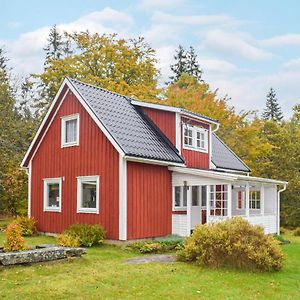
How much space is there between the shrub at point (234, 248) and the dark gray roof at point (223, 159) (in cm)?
1101

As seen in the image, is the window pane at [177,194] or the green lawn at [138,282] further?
the window pane at [177,194]

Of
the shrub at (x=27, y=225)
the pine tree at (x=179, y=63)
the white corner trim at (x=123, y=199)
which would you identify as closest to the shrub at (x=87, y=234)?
the white corner trim at (x=123, y=199)

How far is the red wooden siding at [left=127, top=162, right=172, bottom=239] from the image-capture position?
16.1 m

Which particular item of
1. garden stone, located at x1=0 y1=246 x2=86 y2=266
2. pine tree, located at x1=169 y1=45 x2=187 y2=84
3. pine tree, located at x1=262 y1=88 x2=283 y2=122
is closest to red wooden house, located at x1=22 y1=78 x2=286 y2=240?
garden stone, located at x1=0 y1=246 x2=86 y2=266

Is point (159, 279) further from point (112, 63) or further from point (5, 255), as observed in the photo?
point (112, 63)

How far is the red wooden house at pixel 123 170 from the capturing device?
1627 centimetres

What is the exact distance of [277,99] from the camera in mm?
62844

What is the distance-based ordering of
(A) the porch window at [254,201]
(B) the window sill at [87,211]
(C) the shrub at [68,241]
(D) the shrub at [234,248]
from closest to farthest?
(D) the shrub at [234,248] < (C) the shrub at [68,241] < (B) the window sill at [87,211] < (A) the porch window at [254,201]

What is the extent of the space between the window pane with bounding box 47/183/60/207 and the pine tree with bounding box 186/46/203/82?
36415mm

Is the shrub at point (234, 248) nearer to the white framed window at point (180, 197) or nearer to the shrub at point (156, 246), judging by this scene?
the shrub at point (156, 246)

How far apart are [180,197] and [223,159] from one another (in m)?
6.76

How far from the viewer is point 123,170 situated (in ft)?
52.2

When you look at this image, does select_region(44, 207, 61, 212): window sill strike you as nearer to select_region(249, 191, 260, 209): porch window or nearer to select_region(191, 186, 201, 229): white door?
select_region(191, 186, 201, 229): white door

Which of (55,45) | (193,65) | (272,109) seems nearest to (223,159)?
(55,45)
